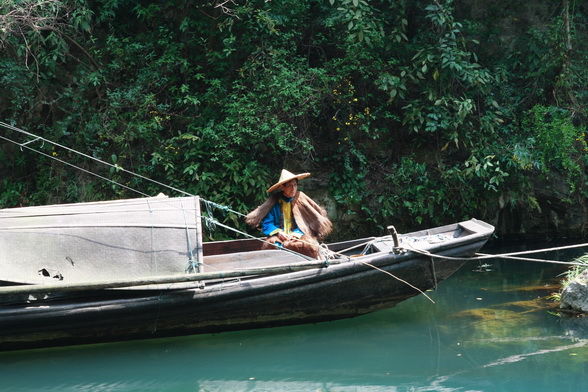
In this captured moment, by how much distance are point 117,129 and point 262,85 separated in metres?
2.30

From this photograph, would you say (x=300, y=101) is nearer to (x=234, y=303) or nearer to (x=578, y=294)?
(x=234, y=303)

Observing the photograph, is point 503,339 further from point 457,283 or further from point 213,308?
point 213,308

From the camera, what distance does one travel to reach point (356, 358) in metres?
5.55

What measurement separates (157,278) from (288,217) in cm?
184

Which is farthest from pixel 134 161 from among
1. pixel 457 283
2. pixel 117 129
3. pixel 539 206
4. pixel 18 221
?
pixel 539 206

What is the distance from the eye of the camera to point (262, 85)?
8.91 metres

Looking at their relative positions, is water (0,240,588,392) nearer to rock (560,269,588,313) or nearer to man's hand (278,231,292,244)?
rock (560,269,588,313)

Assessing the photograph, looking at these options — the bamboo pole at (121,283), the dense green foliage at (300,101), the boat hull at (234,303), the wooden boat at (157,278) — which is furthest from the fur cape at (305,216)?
the dense green foliage at (300,101)

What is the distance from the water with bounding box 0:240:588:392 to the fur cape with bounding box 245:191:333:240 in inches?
41.0

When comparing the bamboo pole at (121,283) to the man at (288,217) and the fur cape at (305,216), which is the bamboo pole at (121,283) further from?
the fur cape at (305,216)

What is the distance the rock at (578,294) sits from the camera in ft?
20.6

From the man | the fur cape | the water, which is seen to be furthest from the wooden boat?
the fur cape

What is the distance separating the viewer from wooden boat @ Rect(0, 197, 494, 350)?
18.2ft

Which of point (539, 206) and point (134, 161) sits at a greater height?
point (134, 161)
